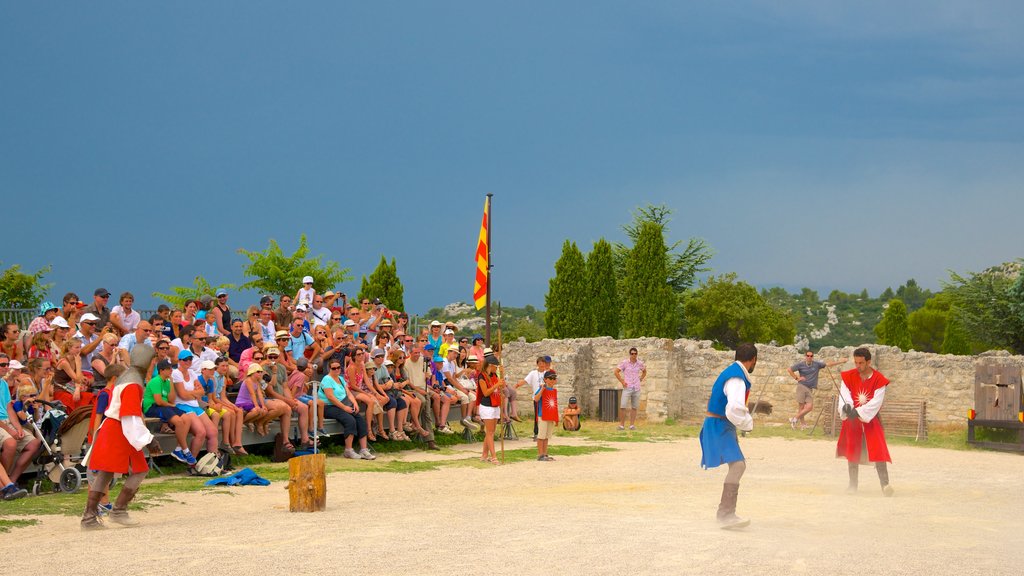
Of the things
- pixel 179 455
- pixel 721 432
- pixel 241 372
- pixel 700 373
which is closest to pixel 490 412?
pixel 241 372

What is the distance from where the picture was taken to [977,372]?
762 inches

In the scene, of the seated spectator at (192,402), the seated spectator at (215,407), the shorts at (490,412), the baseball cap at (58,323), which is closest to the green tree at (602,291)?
the shorts at (490,412)

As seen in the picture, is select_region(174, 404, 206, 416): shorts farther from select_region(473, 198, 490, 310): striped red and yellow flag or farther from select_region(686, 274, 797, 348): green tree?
select_region(686, 274, 797, 348): green tree

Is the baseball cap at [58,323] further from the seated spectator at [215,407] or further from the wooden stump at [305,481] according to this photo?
the wooden stump at [305,481]

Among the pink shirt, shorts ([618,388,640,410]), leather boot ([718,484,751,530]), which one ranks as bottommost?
leather boot ([718,484,751,530])

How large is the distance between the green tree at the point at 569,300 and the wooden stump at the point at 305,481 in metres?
29.6

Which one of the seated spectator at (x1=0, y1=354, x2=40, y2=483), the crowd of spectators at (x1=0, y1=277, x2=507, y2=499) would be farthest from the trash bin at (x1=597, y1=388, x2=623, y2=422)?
the seated spectator at (x1=0, y1=354, x2=40, y2=483)

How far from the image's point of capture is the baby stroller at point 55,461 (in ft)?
35.8

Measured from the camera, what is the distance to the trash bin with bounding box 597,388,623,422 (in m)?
25.5

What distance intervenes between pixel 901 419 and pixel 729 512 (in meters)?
14.1

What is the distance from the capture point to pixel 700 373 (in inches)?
1005

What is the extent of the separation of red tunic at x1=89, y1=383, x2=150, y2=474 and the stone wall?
1713cm

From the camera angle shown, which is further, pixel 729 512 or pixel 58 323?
pixel 58 323

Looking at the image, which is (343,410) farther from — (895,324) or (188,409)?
(895,324)
